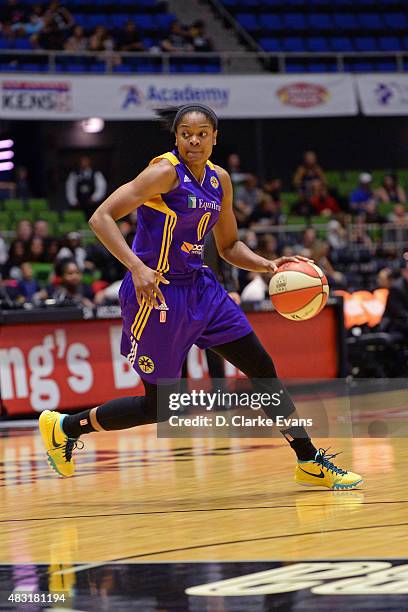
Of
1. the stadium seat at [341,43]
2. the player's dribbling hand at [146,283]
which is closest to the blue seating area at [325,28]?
the stadium seat at [341,43]

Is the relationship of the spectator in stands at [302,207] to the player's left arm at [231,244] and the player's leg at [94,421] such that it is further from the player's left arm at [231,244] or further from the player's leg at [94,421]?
the player's leg at [94,421]

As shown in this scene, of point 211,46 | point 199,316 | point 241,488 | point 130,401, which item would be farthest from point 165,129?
point 211,46

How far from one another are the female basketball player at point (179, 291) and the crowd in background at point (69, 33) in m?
15.1

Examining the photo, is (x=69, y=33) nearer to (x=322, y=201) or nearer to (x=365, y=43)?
(x=322, y=201)

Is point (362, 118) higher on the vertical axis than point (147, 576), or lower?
higher

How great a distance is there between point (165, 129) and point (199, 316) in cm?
105

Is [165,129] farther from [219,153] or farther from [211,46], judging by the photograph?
[219,153]

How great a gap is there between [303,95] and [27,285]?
9.34 m

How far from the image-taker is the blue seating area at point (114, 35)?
68.2 ft

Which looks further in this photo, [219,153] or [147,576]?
[219,153]

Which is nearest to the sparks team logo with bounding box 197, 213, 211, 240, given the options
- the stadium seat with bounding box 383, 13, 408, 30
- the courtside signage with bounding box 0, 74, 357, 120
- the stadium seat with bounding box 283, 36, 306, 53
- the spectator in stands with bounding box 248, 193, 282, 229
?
the spectator in stands with bounding box 248, 193, 282, 229

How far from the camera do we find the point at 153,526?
17.6 ft

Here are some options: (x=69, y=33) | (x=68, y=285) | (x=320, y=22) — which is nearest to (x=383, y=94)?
(x=320, y=22)

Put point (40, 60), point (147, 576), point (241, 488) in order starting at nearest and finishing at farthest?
point (147, 576)
point (241, 488)
point (40, 60)
